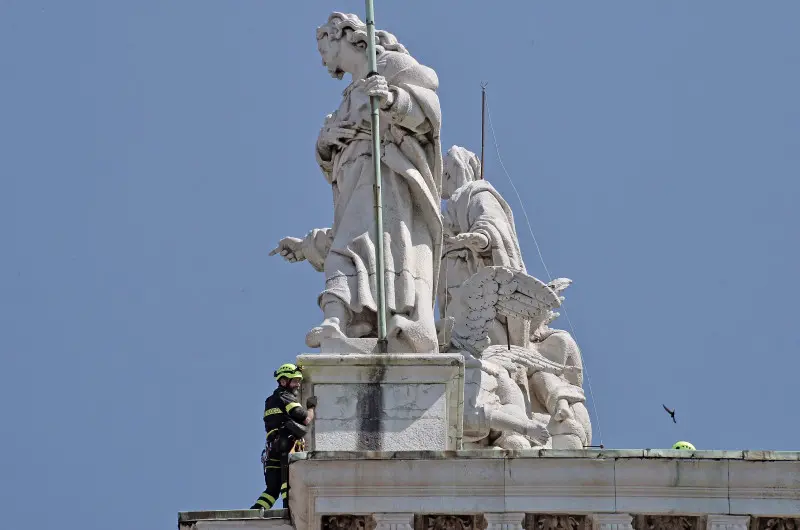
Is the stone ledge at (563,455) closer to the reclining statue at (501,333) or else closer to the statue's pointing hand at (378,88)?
the reclining statue at (501,333)

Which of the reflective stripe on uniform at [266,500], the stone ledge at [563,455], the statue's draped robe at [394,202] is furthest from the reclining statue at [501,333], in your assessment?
the stone ledge at [563,455]

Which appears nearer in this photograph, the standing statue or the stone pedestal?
the stone pedestal

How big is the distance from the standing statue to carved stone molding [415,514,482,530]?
2.38 meters

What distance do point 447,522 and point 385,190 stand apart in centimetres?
448

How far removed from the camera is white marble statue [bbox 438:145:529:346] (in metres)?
35.4

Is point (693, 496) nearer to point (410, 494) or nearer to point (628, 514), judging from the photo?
point (628, 514)

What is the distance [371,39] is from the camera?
29672mm

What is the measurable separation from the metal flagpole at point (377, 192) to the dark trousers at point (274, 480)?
1718 mm

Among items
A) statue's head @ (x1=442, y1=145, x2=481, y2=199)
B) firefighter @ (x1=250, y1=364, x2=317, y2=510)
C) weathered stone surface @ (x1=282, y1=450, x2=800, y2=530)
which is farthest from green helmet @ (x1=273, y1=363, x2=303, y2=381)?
statue's head @ (x1=442, y1=145, x2=481, y2=199)

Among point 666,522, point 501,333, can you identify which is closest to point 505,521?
point 666,522

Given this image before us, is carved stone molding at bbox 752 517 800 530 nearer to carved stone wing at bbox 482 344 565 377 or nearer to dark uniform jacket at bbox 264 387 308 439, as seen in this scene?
dark uniform jacket at bbox 264 387 308 439

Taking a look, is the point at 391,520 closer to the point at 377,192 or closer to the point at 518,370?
the point at 377,192

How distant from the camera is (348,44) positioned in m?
30.6

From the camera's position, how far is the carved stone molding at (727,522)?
2642cm
